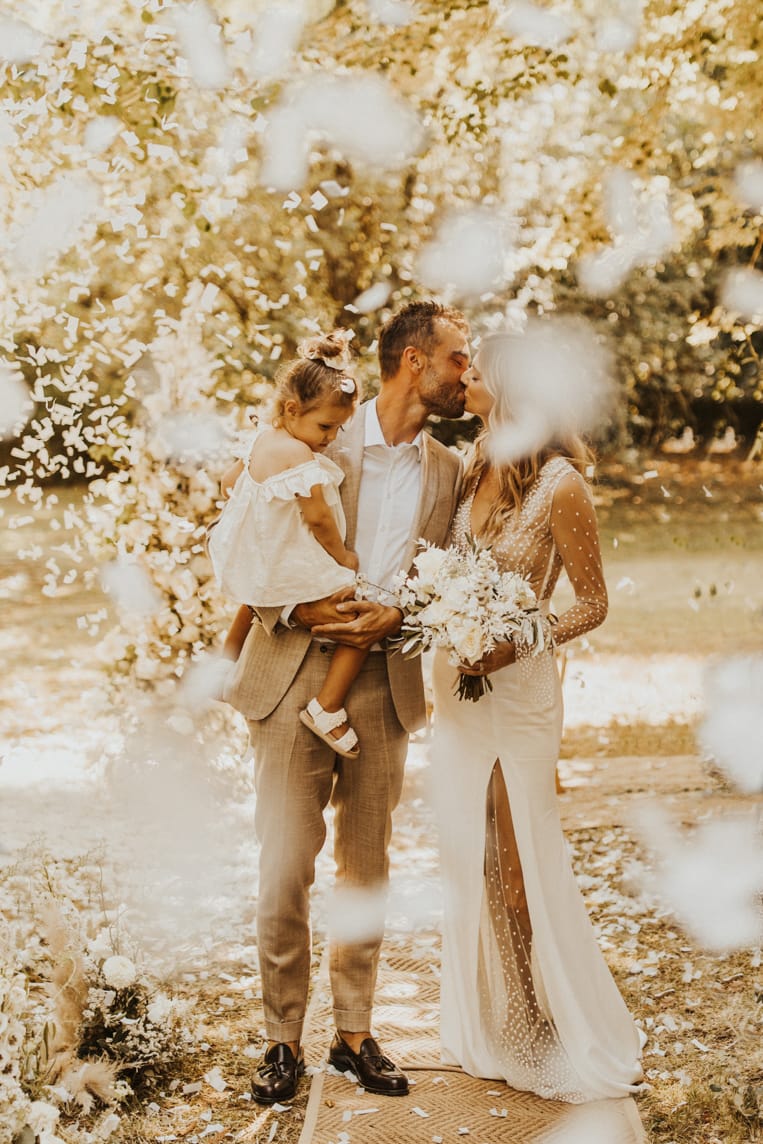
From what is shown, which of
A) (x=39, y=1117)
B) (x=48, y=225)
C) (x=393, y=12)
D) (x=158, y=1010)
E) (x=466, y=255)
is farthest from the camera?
(x=466, y=255)

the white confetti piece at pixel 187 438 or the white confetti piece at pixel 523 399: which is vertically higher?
the white confetti piece at pixel 187 438

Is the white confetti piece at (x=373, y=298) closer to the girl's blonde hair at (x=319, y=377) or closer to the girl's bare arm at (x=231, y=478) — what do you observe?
the girl's bare arm at (x=231, y=478)

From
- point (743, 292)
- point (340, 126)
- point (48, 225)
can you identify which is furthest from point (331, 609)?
A: point (743, 292)

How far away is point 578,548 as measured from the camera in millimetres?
2824

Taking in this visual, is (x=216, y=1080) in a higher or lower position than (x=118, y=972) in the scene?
lower

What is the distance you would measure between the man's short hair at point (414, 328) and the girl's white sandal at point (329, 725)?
2.67 ft

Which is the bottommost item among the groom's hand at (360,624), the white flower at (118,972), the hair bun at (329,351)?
the white flower at (118,972)

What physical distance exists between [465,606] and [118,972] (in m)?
1.31

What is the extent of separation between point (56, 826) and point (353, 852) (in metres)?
2.82

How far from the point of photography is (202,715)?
5234 mm

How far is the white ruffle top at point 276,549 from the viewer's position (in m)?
2.74

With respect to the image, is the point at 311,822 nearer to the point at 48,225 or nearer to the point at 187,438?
the point at 187,438

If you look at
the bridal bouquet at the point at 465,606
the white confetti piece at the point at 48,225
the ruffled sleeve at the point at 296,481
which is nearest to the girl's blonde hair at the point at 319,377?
the ruffled sleeve at the point at 296,481

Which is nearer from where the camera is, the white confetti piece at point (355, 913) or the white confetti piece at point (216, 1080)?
the white confetti piece at point (355, 913)
